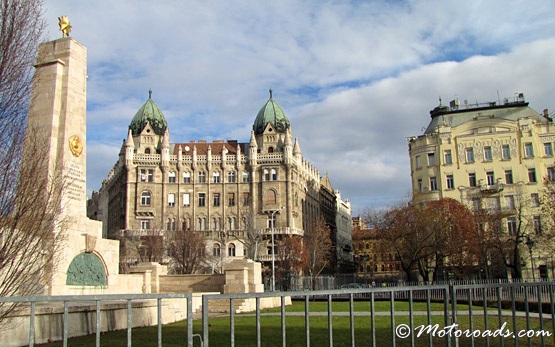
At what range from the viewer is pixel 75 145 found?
2073cm

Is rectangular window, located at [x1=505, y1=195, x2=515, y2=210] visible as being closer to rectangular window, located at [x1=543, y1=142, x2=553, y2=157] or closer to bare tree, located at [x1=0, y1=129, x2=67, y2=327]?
rectangular window, located at [x1=543, y1=142, x2=553, y2=157]

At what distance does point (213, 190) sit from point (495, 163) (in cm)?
4017

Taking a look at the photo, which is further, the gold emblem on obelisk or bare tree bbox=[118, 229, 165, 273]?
bare tree bbox=[118, 229, 165, 273]

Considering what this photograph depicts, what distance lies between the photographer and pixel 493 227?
48094 mm

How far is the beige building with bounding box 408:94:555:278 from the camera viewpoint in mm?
53969

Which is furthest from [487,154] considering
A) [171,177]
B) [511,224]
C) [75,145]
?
[75,145]

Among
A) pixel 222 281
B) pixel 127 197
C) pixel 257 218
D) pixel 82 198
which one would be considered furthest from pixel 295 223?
pixel 82 198

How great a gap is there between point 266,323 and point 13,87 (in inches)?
461

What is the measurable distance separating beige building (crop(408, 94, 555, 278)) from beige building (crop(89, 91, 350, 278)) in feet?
79.1

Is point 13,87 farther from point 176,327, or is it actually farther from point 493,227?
point 493,227

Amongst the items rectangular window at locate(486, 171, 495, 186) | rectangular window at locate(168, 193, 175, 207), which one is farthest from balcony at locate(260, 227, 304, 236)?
rectangular window at locate(486, 171, 495, 186)

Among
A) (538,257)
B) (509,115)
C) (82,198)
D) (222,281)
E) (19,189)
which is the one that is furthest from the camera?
(509,115)

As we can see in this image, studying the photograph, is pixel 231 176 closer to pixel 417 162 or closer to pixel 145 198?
pixel 145 198

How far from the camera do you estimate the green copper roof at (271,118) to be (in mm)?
85562
